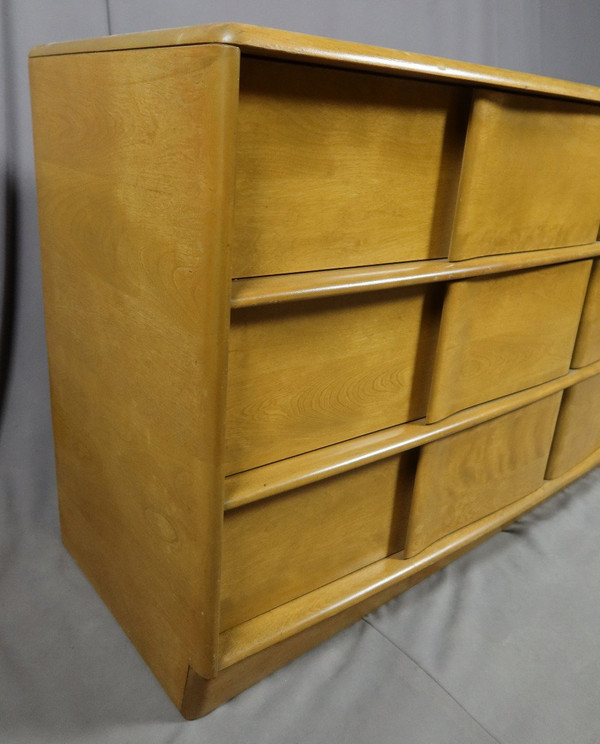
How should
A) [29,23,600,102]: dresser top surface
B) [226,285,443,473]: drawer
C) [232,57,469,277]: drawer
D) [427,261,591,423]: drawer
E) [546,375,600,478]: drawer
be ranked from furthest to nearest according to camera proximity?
[546,375,600,478]: drawer
[427,261,591,423]: drawer
[226,285,443,473]: drawer
[232,57,469,277]: drawer
[29,23,600,102]: dresser top surface

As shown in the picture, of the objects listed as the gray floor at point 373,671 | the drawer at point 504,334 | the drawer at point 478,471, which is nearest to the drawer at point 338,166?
the drawer at point 504,334

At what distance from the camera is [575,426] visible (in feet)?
5.36

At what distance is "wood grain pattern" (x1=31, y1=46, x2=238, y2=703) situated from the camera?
81 cm

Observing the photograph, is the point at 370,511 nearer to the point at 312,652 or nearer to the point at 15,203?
the point at 312,652

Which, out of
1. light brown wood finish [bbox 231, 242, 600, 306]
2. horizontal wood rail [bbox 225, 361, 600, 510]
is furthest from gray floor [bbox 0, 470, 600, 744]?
light brown wood finish [bbox 231, 242, 600, 306]

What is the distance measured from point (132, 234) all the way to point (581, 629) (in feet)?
3.51

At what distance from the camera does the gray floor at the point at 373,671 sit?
108cm

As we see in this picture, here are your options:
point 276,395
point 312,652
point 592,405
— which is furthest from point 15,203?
point 592,405

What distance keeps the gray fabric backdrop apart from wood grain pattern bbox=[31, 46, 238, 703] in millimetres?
103

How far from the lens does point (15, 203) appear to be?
1525 mm

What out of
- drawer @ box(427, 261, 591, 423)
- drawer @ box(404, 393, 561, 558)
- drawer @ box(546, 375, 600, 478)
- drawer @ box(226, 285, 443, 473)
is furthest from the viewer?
drawer @ box(546, 375, 600, 478)

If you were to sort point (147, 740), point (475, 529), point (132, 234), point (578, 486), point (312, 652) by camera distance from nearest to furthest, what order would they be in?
point (132, 234) → point (147, 740) → point (312, 652) → point (475, 529) → point (578, 486)

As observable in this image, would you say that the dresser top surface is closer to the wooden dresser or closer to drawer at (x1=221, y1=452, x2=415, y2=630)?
the wooden dresser

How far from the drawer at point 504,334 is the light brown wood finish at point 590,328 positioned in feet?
0.09
